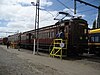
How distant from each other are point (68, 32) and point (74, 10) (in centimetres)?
698

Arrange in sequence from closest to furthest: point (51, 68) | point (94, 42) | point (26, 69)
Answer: point (26, 69)
point (51, 68)
point (94, 42)

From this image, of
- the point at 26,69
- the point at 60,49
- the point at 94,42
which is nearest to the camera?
the point at 26,69

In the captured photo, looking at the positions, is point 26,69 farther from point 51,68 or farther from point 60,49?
point 60,49

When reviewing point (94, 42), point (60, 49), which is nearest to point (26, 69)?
point (60, 49)

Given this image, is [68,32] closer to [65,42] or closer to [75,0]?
[65,42]

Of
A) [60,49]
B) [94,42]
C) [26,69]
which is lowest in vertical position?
[26,69]

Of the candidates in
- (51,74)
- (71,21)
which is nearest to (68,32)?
(71,21)

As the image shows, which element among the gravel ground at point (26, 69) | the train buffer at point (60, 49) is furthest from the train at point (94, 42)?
the gravel ground at point (26, 69)

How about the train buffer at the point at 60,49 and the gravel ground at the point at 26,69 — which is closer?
the gravel ground at the point at 26,69

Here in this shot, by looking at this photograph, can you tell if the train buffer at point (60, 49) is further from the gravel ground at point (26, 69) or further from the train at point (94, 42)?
the train at point (94, 42)

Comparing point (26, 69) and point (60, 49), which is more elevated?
point (60, 49)

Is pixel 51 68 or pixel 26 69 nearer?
pixel 26 69

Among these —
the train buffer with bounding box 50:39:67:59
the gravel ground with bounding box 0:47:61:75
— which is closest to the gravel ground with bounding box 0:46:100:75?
the gravel ground with bounding box 0:47:61:75

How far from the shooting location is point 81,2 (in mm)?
32344
